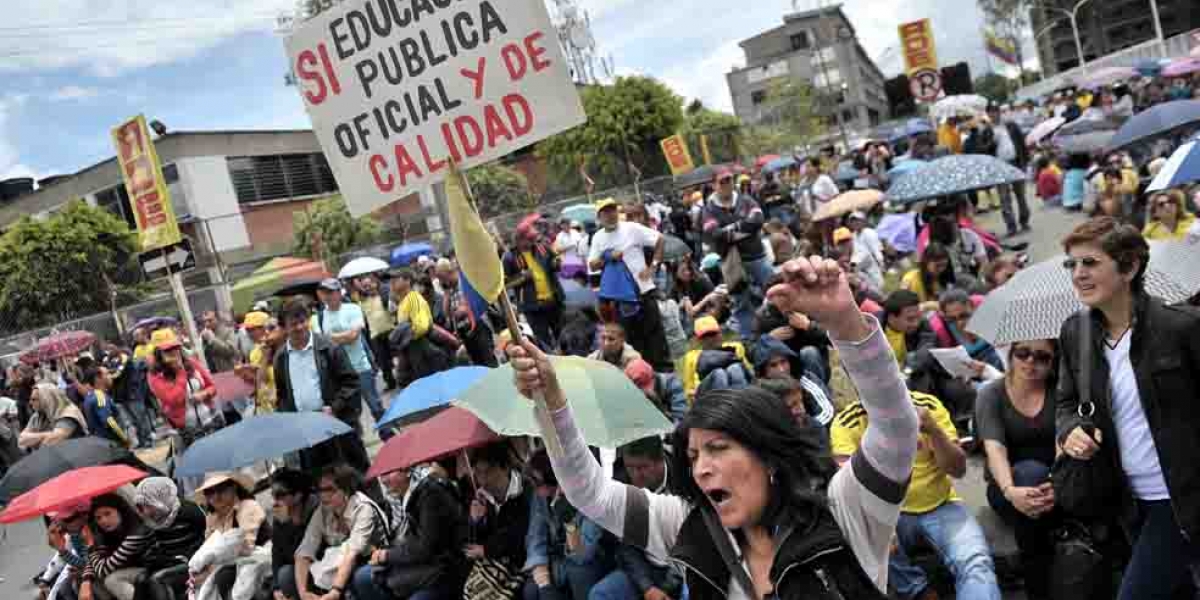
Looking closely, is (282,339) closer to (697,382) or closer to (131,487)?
(131,487)

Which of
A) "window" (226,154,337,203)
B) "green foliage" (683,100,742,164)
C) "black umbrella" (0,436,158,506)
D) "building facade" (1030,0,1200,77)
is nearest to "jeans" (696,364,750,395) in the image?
"black umbrella" (0,436,158,506)

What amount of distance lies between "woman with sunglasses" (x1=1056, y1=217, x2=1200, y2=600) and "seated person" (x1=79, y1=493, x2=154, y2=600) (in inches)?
224

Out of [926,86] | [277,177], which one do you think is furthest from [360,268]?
[277,177]

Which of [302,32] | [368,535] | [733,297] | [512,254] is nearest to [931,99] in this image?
[733,297]

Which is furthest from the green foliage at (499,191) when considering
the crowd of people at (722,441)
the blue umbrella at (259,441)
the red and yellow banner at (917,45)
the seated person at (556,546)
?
the seated person at (556,546)

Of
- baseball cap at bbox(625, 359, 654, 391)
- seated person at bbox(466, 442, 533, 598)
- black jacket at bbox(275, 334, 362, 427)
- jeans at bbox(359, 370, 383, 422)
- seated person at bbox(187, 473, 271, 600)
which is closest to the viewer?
seated person at bbox(466, 442, 533, 598)

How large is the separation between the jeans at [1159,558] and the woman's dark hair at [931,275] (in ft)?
15.2

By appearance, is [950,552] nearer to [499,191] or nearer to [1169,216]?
[1169,216]

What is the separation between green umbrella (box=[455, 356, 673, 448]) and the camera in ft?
12.9

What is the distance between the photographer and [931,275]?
7504mm

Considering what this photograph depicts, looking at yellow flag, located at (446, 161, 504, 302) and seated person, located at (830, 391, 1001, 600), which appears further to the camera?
seated person, located at (830, 391, 1001, 600)

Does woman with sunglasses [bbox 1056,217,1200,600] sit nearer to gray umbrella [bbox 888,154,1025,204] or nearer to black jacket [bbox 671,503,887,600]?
black jacket [bbox 671,503,887,600]

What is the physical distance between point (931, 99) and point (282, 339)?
14.7 m

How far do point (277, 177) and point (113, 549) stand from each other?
38.0 m
